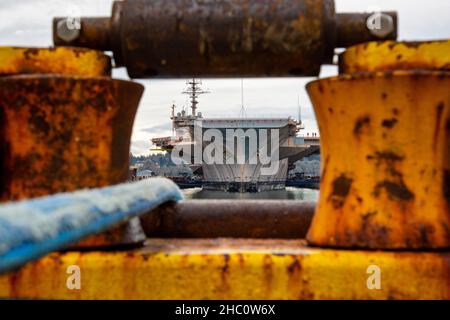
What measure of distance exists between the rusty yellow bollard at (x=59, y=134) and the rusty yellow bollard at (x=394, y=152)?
806 millimetres

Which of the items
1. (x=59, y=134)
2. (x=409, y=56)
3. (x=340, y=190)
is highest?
(x=409, y=56)

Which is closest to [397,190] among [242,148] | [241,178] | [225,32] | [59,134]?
[225,32]

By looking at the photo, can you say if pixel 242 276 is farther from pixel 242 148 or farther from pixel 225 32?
pixel 242 148

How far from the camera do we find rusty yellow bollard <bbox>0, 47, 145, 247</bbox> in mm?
2227

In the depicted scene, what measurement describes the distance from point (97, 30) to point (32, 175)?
26.6 inches

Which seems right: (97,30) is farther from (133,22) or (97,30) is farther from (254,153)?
(254,153)

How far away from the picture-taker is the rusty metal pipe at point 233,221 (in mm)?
2926

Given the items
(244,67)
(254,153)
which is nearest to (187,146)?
(254,153)

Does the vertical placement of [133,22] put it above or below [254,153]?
above

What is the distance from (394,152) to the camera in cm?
219

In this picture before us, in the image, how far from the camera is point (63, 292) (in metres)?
2.10

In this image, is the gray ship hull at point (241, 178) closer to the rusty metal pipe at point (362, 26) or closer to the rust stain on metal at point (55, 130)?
the rusty metal pipe at point (362, 26)

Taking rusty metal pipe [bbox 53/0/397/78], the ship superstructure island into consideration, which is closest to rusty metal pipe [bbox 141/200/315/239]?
rusty metal pipe [bbox 53/0/397/78]

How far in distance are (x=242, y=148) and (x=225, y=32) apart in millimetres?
47838
